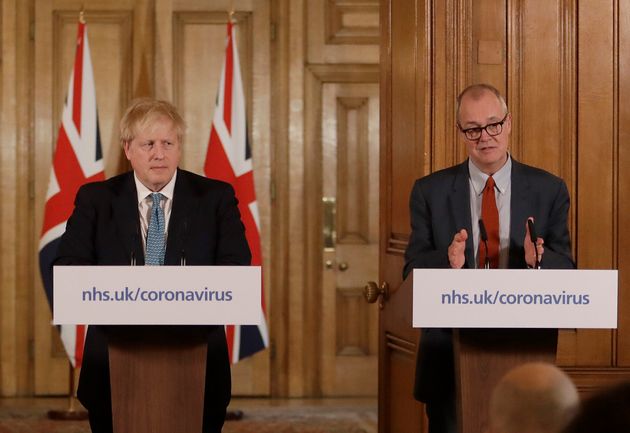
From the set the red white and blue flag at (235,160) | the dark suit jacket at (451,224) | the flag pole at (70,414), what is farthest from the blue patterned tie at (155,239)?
the flag pole at (70,414)

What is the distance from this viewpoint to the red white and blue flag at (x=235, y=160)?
250 inches

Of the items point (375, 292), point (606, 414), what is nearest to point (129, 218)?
point (375, 292)

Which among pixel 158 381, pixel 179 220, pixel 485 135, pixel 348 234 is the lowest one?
pixel 158 381

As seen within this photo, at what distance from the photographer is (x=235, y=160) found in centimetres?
645

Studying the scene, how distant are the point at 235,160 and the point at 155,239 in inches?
129

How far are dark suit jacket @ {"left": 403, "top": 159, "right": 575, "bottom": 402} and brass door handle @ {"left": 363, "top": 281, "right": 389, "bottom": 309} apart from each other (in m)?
0.93

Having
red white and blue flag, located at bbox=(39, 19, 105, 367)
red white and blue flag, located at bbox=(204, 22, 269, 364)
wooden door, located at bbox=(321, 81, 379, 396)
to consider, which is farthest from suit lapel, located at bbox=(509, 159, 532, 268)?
wooden door, located at bbox=(321, 81, 379, 396)

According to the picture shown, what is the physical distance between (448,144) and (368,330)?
10.2ft

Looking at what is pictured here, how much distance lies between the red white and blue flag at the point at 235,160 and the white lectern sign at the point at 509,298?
360cm

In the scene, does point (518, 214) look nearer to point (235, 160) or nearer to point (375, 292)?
point (375, 292)

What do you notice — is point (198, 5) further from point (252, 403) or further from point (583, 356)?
point (583, 356)

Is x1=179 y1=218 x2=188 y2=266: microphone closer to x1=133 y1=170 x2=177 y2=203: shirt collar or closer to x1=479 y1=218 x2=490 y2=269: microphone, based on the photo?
x1=133 y1=170 x2=177 y2=203: shirt collar

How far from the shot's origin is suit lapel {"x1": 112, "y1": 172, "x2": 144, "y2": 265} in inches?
126

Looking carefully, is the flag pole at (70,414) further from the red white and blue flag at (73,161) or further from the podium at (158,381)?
the podium at (158,381)
